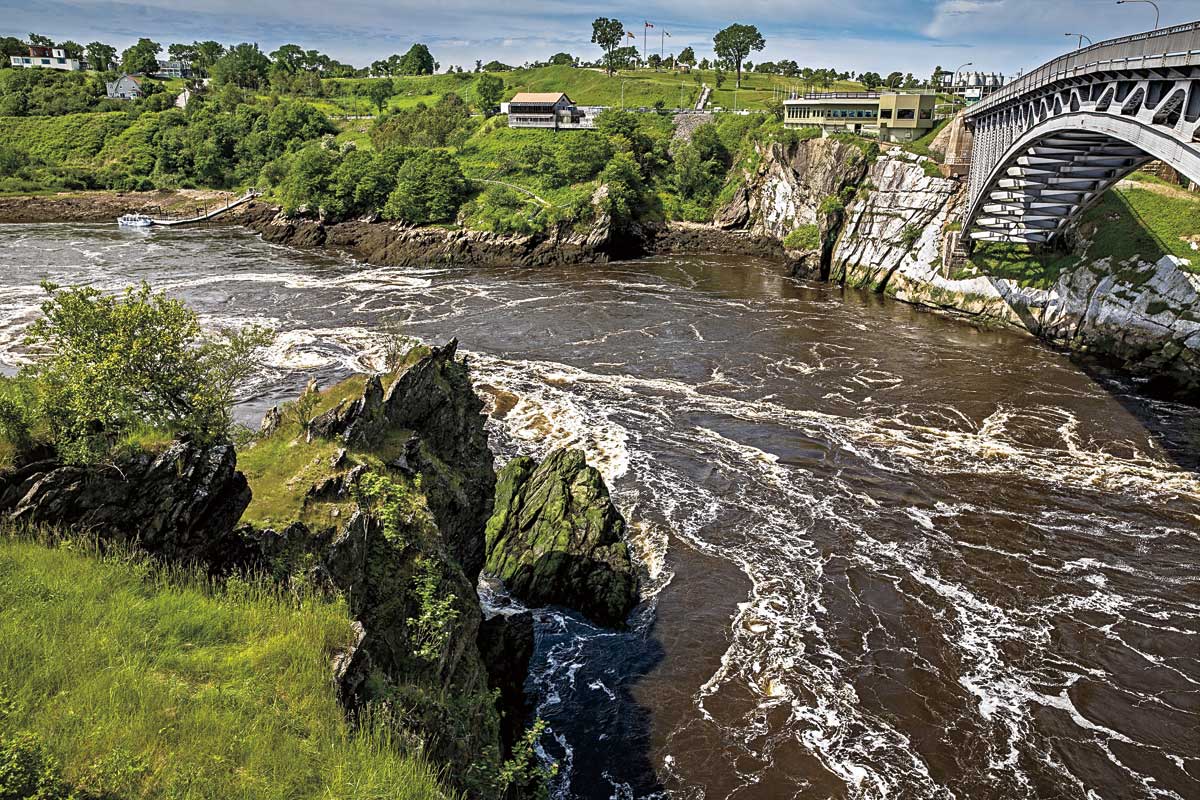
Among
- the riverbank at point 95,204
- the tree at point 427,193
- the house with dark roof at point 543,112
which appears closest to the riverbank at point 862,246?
the riverbank at point 95,204

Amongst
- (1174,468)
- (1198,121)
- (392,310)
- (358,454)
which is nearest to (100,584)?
(358,454)

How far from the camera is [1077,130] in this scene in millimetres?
34594

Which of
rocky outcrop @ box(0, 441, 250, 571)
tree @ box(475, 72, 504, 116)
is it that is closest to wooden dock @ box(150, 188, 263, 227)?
tree @ box(475, 72, 504, 116)

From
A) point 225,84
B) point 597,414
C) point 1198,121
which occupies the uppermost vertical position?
point 225,84

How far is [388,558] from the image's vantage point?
13586 mm

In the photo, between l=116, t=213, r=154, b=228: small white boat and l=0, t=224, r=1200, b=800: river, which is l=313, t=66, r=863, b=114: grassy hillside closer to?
l=116, t=213, r=154, b=228: small white boat

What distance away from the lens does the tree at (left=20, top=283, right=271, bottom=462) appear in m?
11.7

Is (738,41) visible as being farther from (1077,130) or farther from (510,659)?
(510,659)

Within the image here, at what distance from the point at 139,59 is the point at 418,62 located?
68.4 m

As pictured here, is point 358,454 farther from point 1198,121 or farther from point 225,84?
point 225,84

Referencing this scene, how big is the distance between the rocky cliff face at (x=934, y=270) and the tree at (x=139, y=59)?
173188 millimetres

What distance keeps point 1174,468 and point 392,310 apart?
159 feet

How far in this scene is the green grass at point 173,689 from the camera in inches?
299

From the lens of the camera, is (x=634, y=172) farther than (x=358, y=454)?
Yes
